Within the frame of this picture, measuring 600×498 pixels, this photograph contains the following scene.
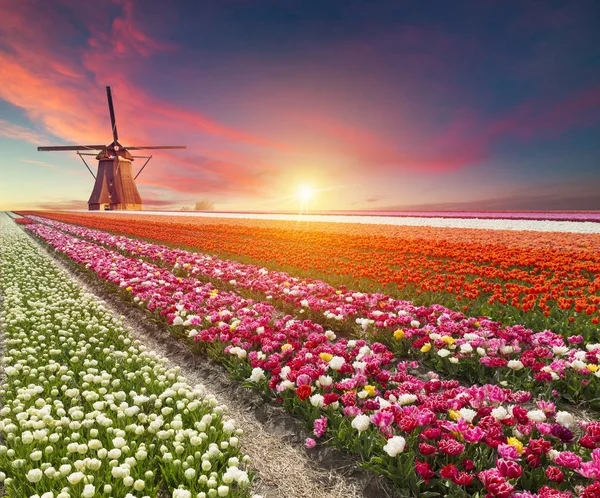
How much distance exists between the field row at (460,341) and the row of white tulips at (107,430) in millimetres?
2965

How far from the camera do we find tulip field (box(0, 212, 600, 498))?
3.19 meters

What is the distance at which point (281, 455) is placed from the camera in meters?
4.06

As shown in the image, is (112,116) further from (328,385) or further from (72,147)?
(328,385)

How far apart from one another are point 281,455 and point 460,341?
2976 millimetres

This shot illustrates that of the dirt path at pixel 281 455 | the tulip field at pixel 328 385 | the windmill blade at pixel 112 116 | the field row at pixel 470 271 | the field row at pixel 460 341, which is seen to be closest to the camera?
the tulip field at pixel 328 385

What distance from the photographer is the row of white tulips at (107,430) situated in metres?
3.20

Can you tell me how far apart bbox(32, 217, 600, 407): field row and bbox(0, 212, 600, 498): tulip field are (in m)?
0.03

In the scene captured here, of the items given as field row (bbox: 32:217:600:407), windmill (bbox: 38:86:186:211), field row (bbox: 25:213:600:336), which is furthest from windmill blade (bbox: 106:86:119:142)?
field row (bbox: 32:217:600:407)

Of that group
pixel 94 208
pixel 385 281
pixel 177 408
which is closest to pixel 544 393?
pixel 177 408

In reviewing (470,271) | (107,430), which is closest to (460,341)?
(107,430)

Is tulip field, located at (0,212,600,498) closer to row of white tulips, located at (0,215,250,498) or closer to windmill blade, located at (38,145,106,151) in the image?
row of white tulips, located at (0,215,250,498)

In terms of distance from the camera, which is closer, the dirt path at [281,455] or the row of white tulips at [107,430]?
the row of white tulips at [107,430]

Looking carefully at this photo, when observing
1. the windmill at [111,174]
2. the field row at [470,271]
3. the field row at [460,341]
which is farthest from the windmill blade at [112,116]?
the field row at [460,341]

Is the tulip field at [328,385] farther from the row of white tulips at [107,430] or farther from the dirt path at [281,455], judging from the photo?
the dirt path at [281,455]
